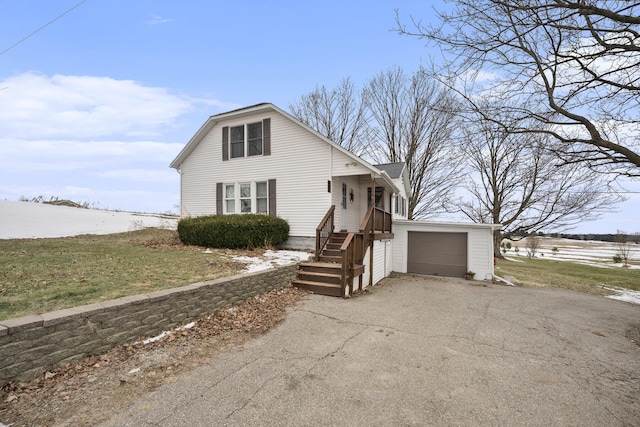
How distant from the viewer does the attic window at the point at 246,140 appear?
41.2ft

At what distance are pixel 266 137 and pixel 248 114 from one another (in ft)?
4.53

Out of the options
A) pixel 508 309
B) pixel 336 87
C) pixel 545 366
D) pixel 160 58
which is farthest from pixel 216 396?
pixel 336 87

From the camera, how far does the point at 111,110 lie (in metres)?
10.3

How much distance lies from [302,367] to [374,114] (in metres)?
21.5

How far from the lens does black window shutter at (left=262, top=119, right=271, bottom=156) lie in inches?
481

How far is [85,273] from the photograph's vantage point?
5910 mm

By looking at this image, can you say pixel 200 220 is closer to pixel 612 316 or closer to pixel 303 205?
pixel 303 205

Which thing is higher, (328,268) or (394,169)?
(394,169)

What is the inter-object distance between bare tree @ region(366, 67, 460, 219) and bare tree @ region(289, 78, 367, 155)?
131 cm

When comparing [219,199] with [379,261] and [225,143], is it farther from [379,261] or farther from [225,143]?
[379,261]

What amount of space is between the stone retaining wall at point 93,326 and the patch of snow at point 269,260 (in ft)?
6.19

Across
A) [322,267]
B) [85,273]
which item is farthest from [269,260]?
[85,273]

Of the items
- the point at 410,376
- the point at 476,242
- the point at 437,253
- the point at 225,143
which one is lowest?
the point at 410,376

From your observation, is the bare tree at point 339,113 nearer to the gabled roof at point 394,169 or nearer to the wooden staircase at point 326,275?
the gabled roof at point 394,169
